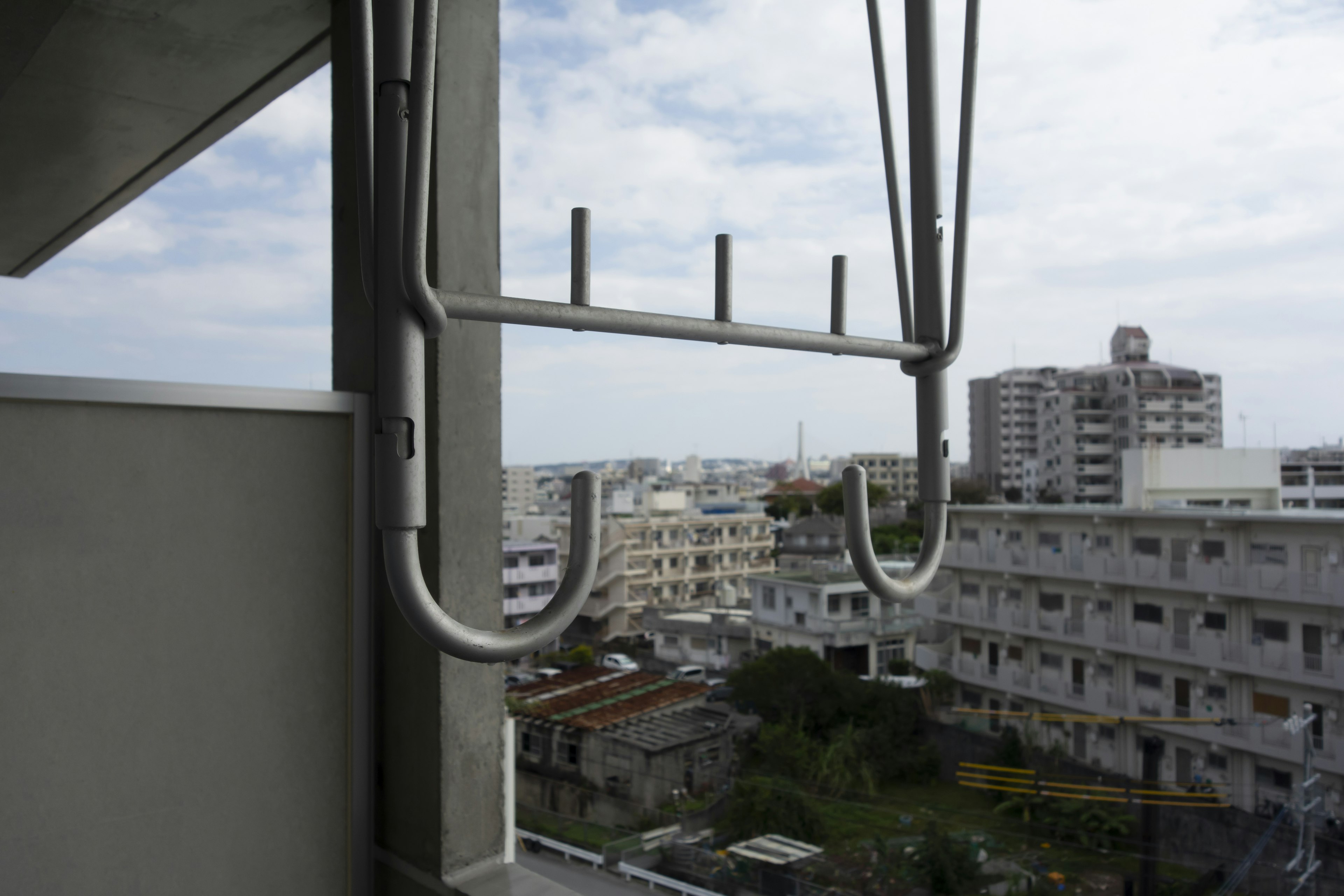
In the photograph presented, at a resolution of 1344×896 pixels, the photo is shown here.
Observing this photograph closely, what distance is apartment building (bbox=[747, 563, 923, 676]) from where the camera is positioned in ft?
41.9

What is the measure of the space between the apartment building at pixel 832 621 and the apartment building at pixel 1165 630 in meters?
1.91

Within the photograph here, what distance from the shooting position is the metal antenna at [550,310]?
0.28 metres

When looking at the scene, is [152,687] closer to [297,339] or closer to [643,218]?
[297,339]

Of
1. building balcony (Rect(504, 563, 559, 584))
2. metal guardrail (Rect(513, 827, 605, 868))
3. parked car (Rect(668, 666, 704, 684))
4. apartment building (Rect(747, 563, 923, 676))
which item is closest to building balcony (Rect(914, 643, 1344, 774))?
apartment building (Rect(747, 563, 923, 676))

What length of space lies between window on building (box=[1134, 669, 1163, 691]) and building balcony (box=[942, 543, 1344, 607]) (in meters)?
0.92

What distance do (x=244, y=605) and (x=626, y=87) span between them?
28.0 ft

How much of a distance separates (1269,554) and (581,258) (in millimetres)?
9352

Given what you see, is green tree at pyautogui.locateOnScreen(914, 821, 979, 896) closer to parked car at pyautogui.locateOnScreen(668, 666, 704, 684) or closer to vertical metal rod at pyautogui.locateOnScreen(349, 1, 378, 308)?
parked car at pyautogui.locateOnScreen(668, 666, 704, 684)

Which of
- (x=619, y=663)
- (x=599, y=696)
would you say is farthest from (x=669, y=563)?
(x=599, y=696)

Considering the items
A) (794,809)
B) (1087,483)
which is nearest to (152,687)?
(794,809)

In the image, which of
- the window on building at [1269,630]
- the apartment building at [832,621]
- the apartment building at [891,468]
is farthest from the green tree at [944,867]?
the apartment building at [891,468]

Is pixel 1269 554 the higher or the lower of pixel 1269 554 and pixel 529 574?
the higher

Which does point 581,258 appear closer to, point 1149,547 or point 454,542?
point 454,542

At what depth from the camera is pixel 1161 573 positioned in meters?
8.64
